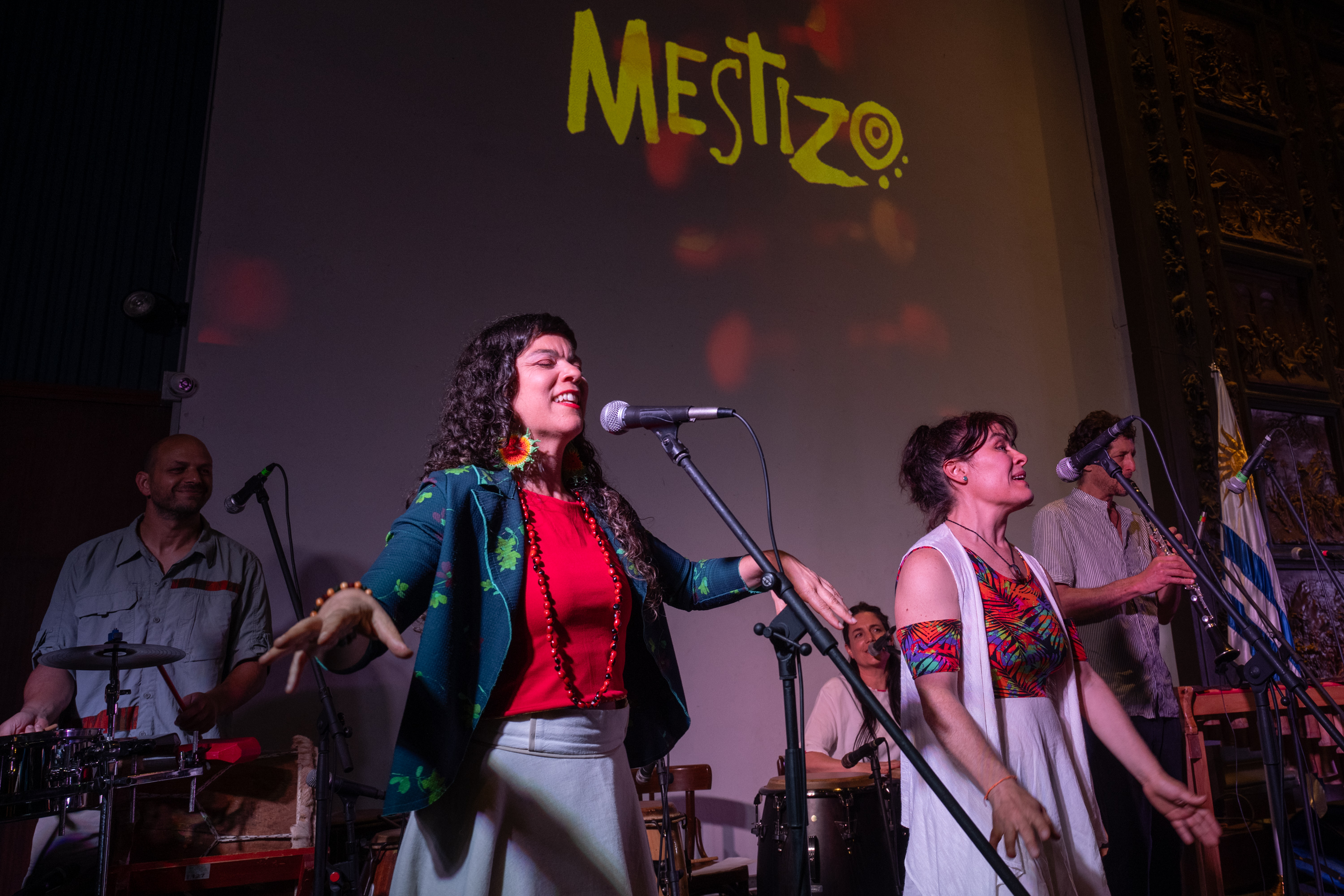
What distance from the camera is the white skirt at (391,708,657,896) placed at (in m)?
1.54

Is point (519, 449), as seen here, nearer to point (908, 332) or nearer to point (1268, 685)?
→ point (1268, 685)

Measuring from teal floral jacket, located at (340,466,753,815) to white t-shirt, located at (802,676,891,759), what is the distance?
9.43 feet

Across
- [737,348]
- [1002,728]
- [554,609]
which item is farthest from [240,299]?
[1002,728]

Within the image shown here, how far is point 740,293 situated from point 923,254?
1491 millimetres

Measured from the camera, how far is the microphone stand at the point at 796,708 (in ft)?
5.12

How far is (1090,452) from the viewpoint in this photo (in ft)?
9.93

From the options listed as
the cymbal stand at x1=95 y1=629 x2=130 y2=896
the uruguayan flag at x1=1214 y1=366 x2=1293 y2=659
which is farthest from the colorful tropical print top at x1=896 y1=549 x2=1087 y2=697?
the uruguayan flag at x1=1214 y1=366 x2=1293 y2=659

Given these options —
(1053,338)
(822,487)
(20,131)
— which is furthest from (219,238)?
(1053,338)

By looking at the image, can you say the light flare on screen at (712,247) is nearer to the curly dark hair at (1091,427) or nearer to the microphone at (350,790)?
the curly dark hair at (1091,427)

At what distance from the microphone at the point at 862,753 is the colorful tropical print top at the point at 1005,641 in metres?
1.52

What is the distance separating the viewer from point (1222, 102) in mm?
7109

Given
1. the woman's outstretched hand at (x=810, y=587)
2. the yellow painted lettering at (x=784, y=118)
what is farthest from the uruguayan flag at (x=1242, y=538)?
the woman's outstretched hand at (x=810, y=587)

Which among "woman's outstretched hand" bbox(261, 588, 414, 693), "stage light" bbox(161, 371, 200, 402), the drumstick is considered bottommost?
the drumstick

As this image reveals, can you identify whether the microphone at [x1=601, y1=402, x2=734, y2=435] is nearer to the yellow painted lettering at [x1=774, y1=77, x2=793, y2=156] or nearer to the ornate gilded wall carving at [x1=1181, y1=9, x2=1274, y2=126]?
the yellow painted lettering at [x1=774, y1=77, x2=793, y2=156]
